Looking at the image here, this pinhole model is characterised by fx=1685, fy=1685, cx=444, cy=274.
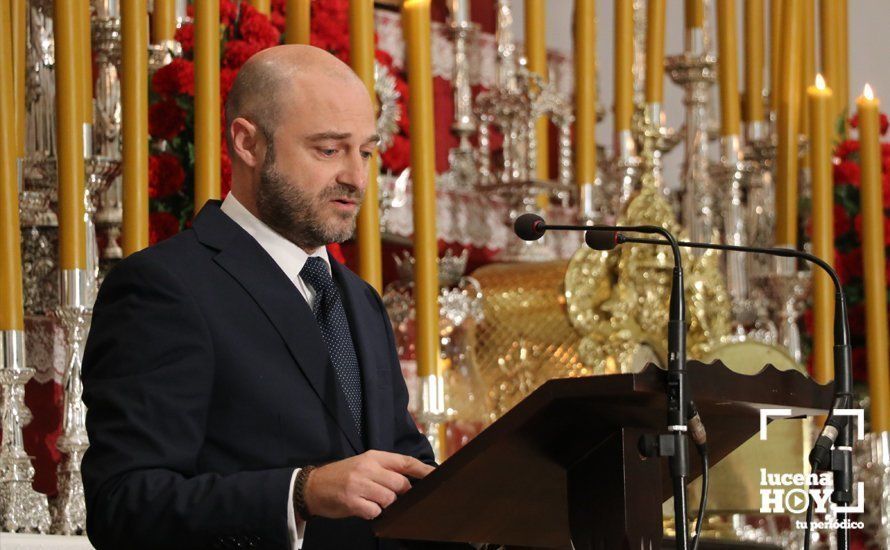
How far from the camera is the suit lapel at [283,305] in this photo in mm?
2090

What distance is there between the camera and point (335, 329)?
7.25 feet

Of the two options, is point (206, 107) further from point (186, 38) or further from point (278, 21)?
point (278, 21)

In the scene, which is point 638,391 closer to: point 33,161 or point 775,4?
point 33,161

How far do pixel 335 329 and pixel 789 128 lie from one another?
2.22m

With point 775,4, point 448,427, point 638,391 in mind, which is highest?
point 775,4

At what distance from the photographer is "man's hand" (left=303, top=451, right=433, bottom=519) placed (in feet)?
5.98

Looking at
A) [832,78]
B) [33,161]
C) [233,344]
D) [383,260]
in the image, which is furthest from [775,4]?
[233,344]

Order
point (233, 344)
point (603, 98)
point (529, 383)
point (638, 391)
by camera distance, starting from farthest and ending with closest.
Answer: point (603, 98) < point (529, 383) < point (233, 344) < point (638, 391)

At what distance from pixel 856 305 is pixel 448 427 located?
113 cm

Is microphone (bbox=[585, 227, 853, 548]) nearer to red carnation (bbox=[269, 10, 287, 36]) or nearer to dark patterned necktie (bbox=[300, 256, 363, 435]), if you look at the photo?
dark patterned necktie (bbox=[300, 256, 363, 435])

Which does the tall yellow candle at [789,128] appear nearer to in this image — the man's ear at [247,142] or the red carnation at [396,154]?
the red carnation at [396,154]

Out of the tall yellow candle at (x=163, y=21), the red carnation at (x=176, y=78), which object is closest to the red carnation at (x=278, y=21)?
the tall yellow candle at (x=163, y=21)

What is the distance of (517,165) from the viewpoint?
148 inches

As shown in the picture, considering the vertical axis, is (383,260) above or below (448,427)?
above
